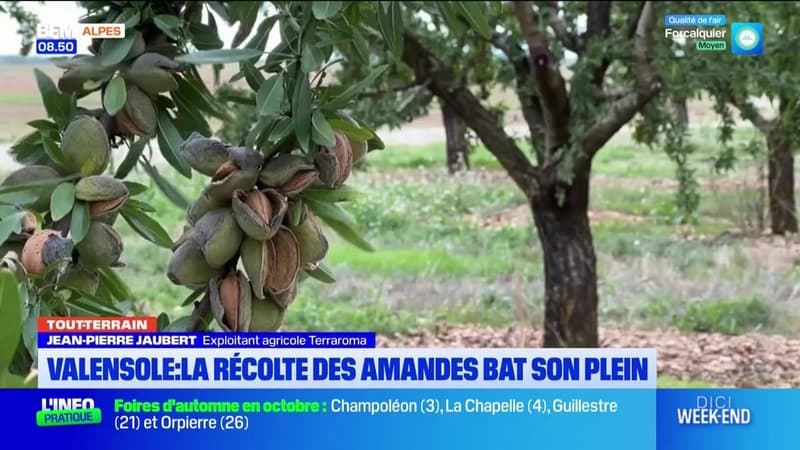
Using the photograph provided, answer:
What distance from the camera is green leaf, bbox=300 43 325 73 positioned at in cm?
48

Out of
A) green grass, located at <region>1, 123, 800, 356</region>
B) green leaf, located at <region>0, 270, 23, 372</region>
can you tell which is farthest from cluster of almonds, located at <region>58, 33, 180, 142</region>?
green grass, located at <region>1, 123, 800, 356</region>

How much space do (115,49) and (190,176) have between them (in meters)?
0.08

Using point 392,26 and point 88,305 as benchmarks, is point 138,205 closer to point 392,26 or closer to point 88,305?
point 88,305

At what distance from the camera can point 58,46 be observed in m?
0.59

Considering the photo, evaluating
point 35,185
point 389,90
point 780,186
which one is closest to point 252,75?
point 35,185

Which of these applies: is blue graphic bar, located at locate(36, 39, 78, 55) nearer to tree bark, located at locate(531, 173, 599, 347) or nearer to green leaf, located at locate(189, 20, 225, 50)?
green leaf, located at locate(189, 20, 225, 50)

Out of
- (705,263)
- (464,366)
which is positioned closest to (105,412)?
(464,366)

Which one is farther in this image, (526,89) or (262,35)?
(526,89)

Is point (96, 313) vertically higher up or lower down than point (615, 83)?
lower down

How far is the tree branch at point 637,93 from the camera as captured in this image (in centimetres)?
158

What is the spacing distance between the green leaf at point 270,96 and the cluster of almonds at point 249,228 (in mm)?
22

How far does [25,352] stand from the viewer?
18.3 inches

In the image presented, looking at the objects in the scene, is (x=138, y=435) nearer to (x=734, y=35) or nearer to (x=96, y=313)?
(x=96, y=313)

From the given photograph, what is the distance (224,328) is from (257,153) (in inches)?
3.3
